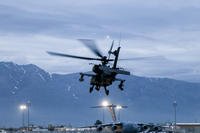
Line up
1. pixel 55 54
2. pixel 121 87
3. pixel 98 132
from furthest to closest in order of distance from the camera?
1. pixel 98 132
2. pixel 121 87
3. pixel 55 54

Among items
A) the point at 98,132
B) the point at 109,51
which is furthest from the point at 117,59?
the point at 98,132

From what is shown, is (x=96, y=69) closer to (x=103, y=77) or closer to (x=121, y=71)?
(x=103, y=77)

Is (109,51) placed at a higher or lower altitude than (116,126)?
higher

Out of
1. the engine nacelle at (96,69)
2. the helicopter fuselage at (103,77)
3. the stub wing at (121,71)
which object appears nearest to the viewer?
the stub wing at (121,71)

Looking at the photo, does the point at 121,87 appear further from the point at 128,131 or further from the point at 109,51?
the point at 128,131

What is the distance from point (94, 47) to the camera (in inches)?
3115

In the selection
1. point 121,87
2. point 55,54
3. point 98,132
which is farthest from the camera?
point 98,132

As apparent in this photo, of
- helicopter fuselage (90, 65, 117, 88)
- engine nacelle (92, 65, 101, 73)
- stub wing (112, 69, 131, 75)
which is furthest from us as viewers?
engine nacelle (92, 65, 101, 73)

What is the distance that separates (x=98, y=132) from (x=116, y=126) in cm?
592

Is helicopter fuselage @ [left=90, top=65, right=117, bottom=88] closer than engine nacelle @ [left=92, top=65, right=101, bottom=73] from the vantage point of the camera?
Yes

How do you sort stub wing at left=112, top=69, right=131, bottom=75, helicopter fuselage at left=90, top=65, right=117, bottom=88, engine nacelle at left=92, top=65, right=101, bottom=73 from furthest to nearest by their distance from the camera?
engine nacelle at left=92, top=65, right=101, bottom=73 → helicopter fuselage at left=90, top=65, right=117, bottom=88 → stub wing at left=112, top=69, right=131, bottom=75

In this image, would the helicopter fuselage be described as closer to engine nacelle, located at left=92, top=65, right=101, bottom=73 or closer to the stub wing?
engine nacelle, located at left=92, top=65, right=101, bottom=73

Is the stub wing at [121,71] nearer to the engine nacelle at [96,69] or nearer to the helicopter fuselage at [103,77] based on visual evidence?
the helicopter fuselage at [103,77]

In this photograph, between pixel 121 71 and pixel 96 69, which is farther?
pixel 96 69
